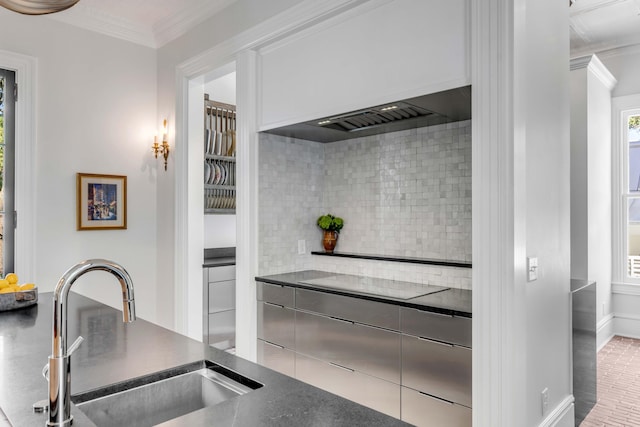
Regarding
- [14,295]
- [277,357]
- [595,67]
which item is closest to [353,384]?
[277,357]

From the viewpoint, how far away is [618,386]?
11.1ft

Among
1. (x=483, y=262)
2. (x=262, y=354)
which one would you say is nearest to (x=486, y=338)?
(x=483, y=262)

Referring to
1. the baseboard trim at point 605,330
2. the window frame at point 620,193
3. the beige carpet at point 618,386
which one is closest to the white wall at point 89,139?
the beige carpet at point 618,386

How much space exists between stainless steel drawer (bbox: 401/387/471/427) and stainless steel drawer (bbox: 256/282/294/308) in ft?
2.98

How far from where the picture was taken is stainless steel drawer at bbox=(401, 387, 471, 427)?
2025mm

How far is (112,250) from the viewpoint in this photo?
374cm

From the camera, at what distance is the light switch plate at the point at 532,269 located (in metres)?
2.00

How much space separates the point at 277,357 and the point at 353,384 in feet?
2.08

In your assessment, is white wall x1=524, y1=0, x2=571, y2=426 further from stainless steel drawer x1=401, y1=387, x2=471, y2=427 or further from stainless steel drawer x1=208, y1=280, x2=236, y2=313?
stainless steel drawer x1=208, y1=280, x2=236, y2=313

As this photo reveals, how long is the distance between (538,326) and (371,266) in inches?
44.1

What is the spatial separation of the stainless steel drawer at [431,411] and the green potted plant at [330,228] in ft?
4.17

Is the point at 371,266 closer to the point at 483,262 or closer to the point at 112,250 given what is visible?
the point at 483,262

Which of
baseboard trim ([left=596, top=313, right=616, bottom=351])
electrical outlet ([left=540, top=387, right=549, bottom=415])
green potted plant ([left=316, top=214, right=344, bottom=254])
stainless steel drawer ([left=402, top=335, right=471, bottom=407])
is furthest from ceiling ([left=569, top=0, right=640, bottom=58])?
stainless steel drawer ([left=402, top=335, right=471, bottom=407])

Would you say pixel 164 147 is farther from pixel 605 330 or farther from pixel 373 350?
pixel 605 330
